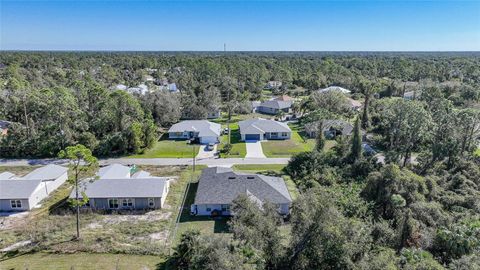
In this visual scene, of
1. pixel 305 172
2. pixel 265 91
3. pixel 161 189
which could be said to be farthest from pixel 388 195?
pixel 265 91

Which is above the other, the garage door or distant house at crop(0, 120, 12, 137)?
→ distant house at crop(0, 120, 12, 137)

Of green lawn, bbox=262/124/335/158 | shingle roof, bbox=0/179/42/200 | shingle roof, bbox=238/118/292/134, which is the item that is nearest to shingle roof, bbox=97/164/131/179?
shingle roof, bbox=0/179/42/200

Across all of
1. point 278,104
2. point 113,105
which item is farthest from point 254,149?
point 278,104

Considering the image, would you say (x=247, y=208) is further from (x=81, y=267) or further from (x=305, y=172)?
(x=305, y=172)

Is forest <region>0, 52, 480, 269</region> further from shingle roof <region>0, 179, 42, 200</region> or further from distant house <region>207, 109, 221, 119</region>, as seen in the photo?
shingle roof <region>0, 179, 42, 200</region>

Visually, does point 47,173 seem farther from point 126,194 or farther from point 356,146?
point 356,146

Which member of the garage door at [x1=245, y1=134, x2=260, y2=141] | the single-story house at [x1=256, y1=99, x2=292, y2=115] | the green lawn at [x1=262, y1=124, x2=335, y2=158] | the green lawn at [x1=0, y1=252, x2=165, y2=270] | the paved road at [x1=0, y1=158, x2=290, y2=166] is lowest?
the green lawn at [x1=0, y1=252, x2=165, y2=270]

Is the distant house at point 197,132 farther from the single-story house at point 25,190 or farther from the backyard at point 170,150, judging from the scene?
the single-story house at point 25,190
